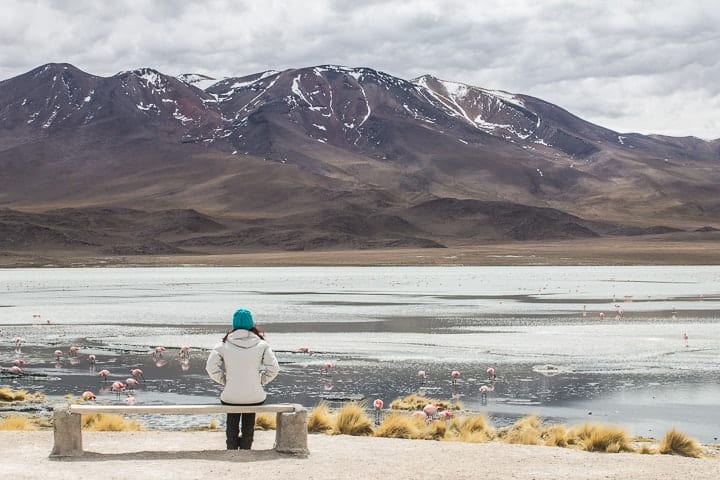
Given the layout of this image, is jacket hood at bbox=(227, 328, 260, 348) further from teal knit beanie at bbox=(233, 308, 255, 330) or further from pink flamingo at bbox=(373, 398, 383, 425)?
pink flamingo at bbox=(373, 398, 383, 425)

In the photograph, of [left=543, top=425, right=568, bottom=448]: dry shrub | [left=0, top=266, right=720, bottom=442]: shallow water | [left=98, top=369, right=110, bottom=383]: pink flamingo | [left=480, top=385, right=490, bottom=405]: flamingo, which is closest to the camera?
[left=543, top=425, right=568, bottom=448]: dry shrub

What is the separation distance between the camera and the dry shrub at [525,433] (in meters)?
13.5

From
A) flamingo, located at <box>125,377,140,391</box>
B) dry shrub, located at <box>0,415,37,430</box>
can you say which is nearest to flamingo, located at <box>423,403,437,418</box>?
dry shrub, located at <box>0,415,37,430</box>

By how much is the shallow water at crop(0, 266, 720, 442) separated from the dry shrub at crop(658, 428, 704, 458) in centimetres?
238

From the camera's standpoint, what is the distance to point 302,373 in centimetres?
2233

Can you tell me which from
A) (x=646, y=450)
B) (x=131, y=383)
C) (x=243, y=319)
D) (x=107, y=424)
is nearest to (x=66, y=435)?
(x=243, y=319)

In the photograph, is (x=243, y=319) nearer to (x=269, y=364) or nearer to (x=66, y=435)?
(x=269, y=364)

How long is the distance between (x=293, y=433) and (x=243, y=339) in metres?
Result: 1.20

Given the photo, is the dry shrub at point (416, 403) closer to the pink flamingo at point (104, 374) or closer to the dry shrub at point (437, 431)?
the dry shrub at point (437, 431)

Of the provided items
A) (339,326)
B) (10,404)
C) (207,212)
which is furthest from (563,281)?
(207,212)

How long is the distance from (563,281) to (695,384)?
1784 inches

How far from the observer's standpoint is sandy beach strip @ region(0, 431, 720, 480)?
10469 millimetres

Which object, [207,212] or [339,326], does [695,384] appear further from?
[207,212]

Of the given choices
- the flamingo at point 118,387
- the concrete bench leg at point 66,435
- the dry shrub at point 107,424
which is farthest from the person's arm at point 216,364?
the flamingo at point 118,387
